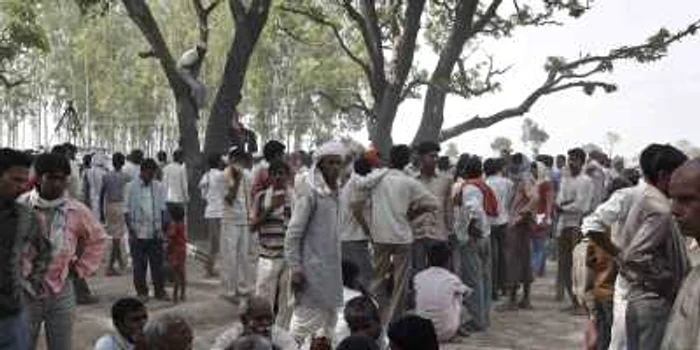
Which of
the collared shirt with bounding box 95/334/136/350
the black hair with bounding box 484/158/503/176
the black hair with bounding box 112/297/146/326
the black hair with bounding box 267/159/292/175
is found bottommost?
the collared shirt with bounding box 95/334/136/350

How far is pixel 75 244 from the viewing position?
5992mm

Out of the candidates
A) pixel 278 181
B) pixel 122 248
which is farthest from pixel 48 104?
pixel 278 181

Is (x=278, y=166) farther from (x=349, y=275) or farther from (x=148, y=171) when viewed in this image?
(x=148, y=171)

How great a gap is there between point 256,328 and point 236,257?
5.50 meters

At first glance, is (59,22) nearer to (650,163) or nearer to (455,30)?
(455,30)

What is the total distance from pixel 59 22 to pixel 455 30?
41.7 metres

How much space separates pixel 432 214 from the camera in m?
9.88

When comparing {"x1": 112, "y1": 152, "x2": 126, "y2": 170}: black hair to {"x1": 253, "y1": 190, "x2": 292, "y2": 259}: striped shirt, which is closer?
{"x1": 253, "y1": 190, "x2": 292, "y2": 259}: striped shirt

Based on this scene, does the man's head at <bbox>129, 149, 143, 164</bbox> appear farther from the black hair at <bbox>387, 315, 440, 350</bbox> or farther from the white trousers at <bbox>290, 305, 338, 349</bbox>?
the black hair at <bbox>387, 315, 440, 350</bbox>

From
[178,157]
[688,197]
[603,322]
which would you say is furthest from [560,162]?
[688,197]

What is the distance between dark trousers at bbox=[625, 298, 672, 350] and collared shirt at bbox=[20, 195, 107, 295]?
298 cm

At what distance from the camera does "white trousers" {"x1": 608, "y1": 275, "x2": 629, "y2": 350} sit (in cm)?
601

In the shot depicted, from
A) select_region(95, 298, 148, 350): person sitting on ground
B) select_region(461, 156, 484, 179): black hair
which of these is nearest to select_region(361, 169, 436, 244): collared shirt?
select_region(461, 156, 484, 179): black hair

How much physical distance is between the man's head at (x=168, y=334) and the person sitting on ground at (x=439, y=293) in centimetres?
416
